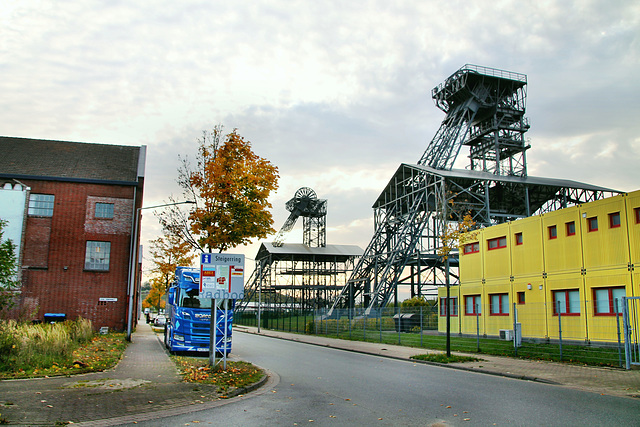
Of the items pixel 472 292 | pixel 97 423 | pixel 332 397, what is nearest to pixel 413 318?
pixel 472 292

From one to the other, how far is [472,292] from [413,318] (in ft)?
12.6

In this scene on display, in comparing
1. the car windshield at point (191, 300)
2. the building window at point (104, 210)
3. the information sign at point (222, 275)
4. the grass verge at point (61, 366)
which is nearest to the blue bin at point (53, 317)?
the building window at point (104, 210)

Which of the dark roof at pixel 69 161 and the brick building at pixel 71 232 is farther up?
the dark roof at pixel 69 161

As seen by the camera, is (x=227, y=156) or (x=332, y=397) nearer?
(x=332, y=397)

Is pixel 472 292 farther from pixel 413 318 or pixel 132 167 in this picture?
pixel 132 167

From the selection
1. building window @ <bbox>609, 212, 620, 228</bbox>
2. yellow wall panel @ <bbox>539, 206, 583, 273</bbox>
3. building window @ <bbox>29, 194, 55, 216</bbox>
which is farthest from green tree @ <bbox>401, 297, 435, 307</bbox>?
building window @ <bbox>29, 194, 55, 216</bbox>

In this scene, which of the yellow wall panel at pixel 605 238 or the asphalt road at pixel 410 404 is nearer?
the asphalt road at pixel 410 404

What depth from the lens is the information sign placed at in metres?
13.3

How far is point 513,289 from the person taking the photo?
26.2 m

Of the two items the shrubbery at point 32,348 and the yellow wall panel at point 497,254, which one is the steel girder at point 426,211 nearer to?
the yellow wall panel at point 497,254

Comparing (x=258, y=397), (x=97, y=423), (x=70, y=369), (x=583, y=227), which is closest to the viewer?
(x=97, y=423)

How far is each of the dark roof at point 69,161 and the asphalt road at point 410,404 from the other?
22.0 metres

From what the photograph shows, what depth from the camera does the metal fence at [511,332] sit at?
57.6ft

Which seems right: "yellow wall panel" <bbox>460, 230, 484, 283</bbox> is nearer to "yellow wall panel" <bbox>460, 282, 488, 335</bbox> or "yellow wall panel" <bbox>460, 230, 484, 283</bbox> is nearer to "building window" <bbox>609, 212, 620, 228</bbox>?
"yellow wall panel" <bbox>460, 282, 488, 335</bbox>
